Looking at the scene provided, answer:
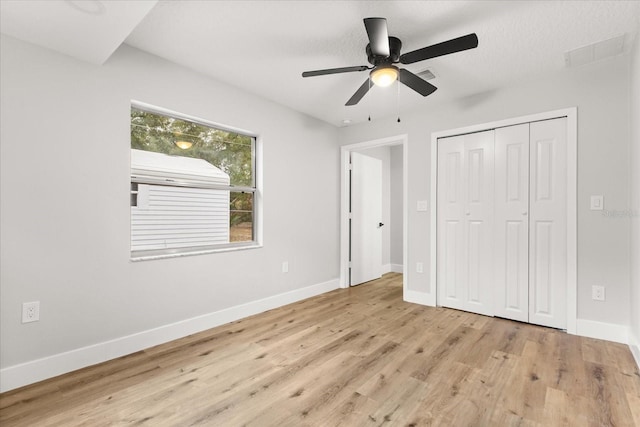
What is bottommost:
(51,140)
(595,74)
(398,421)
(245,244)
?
(398,421)

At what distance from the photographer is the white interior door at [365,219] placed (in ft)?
15.2

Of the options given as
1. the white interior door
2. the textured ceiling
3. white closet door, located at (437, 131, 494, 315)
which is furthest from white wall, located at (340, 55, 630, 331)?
the textured ceiling

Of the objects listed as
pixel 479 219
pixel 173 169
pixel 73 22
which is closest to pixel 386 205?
pixel 479 219

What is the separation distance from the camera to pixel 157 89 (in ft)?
8.52

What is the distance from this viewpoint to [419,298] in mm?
3725

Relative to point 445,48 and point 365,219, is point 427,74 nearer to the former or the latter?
point 445,48

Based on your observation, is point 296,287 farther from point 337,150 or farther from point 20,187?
point 20,187

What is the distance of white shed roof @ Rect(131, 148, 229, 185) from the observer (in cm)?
258

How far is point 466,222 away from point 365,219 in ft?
5.54

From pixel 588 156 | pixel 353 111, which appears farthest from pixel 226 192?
pixel 588 156

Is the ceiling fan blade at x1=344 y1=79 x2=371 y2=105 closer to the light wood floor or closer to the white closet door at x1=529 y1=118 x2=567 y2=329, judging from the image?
the white closet door at x1=529 y1=118 x2=567 y2=329

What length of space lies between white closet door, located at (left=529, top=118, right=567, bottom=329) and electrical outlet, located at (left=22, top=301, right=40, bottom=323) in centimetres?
403

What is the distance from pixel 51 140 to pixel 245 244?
1.85 meters

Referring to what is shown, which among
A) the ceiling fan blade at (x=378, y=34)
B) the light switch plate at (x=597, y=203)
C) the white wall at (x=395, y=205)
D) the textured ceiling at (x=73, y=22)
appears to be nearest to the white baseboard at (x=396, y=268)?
the white wall at (x=395, y=205)
